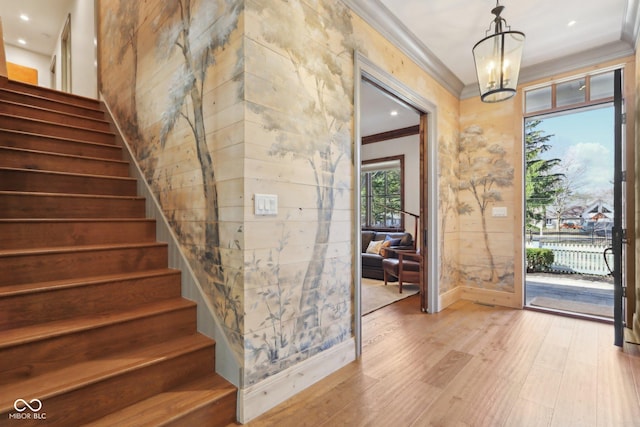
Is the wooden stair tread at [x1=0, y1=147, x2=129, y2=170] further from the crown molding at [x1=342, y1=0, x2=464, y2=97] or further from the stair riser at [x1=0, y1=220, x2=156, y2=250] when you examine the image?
the crown molding at [x1=342, y1=0, x2=464, y2=97]

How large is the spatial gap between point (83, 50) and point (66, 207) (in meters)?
3.57

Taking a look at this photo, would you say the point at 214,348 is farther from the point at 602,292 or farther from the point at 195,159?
the point at 602,292

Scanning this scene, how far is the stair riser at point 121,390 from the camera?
1320 millimetres

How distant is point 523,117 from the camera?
3.67 metres

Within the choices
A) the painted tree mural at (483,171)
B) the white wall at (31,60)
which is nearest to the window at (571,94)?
the painted tree mural at (483,171)

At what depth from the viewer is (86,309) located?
1.79 m

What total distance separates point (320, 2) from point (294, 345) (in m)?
2.37

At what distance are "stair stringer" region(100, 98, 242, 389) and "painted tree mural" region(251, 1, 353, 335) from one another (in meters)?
0.45

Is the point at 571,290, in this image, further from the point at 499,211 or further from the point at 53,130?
the point at 53,130

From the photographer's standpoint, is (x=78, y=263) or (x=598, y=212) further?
(x=598, y=212)

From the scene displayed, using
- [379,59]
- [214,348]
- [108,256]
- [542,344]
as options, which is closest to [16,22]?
[108,256]

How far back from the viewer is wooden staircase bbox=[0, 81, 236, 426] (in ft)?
4.60

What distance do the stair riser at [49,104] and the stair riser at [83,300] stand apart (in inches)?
104

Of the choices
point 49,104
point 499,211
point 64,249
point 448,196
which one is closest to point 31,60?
point 49,104
